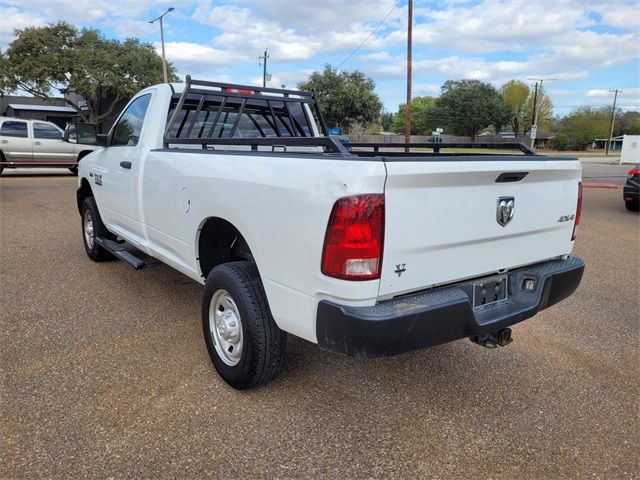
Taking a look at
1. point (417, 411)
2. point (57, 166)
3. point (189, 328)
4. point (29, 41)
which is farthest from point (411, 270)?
point (29, 41)

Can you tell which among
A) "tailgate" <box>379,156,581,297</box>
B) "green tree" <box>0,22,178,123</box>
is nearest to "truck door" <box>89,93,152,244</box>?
"tailgate" <box>379,156,581,297</box>

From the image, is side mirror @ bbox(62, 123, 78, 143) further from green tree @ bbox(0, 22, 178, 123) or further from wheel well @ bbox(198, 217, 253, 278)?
green tree @ bbox(0, 22, 178, 123)

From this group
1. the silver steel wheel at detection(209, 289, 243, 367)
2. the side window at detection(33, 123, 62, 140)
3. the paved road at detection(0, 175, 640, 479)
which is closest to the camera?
the paved road at detection(0, 175, 640, 479)

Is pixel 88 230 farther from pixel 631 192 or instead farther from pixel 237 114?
pixel 631 192

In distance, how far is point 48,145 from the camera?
16344 mm

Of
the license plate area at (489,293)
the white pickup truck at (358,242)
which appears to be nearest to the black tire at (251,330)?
the white pickup truck at (358,242)

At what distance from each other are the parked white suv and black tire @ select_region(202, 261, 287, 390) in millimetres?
14639

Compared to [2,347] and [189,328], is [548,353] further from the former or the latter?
[2,347]

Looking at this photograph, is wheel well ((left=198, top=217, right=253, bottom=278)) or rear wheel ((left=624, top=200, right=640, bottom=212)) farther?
rear wheel ((left=624, top=200, right=640, bottom=212))

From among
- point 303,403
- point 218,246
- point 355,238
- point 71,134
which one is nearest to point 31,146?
point 71,134

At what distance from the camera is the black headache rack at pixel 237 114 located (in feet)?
14.1

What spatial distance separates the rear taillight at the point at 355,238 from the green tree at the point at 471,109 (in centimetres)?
6861

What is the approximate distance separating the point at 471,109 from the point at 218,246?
69.6 metres

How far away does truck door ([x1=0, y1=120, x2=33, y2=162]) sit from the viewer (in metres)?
15.6
